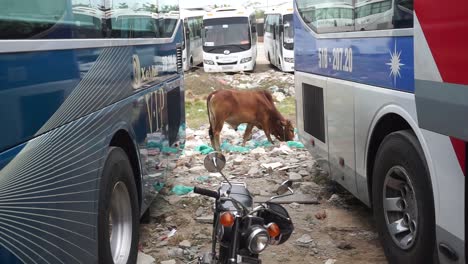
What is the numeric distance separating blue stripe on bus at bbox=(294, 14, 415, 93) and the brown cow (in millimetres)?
4523

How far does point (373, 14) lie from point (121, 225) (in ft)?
8.74

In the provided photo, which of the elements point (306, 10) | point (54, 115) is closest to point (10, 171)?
point (54, 115)

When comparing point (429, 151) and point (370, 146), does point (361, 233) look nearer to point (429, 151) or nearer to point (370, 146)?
point (370, 146)

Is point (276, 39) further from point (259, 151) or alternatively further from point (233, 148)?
point (259, 151)

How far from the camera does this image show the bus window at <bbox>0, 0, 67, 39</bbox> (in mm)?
2484

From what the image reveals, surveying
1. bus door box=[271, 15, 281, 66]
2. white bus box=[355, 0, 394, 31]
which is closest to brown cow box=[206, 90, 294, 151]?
white bus box=[355, 0, 394, 31]

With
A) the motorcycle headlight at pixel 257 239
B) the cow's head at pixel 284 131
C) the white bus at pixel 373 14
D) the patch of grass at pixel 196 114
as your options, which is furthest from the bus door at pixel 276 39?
the motorcycle headlight at pixel 257 239

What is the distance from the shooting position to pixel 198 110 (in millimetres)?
17359

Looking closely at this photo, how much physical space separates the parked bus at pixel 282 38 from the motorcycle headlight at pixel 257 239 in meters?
23.1

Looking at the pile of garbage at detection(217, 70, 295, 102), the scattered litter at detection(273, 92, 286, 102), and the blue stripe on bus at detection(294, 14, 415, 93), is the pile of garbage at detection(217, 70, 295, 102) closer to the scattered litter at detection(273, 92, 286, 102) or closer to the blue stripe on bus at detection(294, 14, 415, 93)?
the scattered litter at detection(273, 92, 286, 102)

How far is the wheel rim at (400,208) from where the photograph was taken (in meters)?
4.36

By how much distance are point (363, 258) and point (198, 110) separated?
1226 centimetres

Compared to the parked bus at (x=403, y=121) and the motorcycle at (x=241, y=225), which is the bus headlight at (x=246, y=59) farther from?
the motorcycle at (x=241, y=225)

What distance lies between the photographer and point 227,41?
96.2 feet
